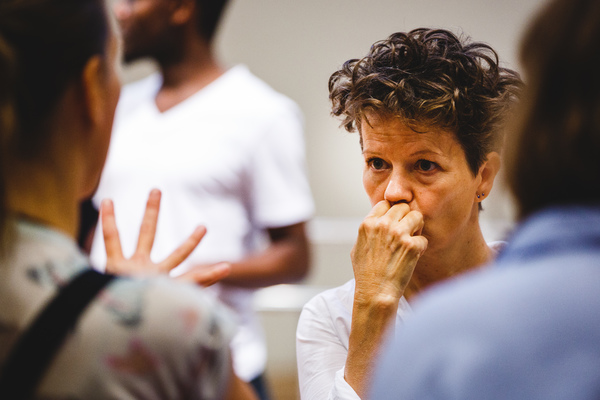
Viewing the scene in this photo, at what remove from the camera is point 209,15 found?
7.81 ft

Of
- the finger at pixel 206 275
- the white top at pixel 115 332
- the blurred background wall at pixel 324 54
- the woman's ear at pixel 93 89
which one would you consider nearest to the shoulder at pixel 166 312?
the white top at pixel 115 332

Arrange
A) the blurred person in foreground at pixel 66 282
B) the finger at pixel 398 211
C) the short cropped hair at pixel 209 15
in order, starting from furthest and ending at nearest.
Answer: the short cropped hair at pixel 209 15, the finger at pixel 398 211, the blurred person in foreground at pixel 66 282

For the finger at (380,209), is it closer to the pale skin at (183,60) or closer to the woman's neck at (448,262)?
the woman's neck at (448,262)

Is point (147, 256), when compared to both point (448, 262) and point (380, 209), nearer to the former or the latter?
point (380, 209)

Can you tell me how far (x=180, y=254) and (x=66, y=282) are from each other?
19.7 inches

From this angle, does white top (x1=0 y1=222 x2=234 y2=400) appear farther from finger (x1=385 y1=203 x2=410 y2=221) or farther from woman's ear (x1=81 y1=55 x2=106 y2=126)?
finger (x1=385 y1=203 x2=410 y2=221)

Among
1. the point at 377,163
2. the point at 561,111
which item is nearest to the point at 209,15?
the point at 377,163

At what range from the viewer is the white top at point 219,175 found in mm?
2109

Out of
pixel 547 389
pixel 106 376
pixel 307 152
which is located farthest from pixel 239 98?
pixel 307 152

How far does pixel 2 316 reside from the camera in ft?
2.56

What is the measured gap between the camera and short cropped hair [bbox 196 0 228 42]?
2359mm

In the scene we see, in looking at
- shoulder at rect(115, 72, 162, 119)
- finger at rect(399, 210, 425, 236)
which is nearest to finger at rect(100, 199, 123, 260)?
finger at rect(399, 210, 425, 236)

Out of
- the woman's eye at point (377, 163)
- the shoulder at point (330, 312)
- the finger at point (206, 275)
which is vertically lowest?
the shoulder at point (330, 312)

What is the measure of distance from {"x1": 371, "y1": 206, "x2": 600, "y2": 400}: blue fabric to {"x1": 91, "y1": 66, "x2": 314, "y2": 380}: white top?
53.4 inches
